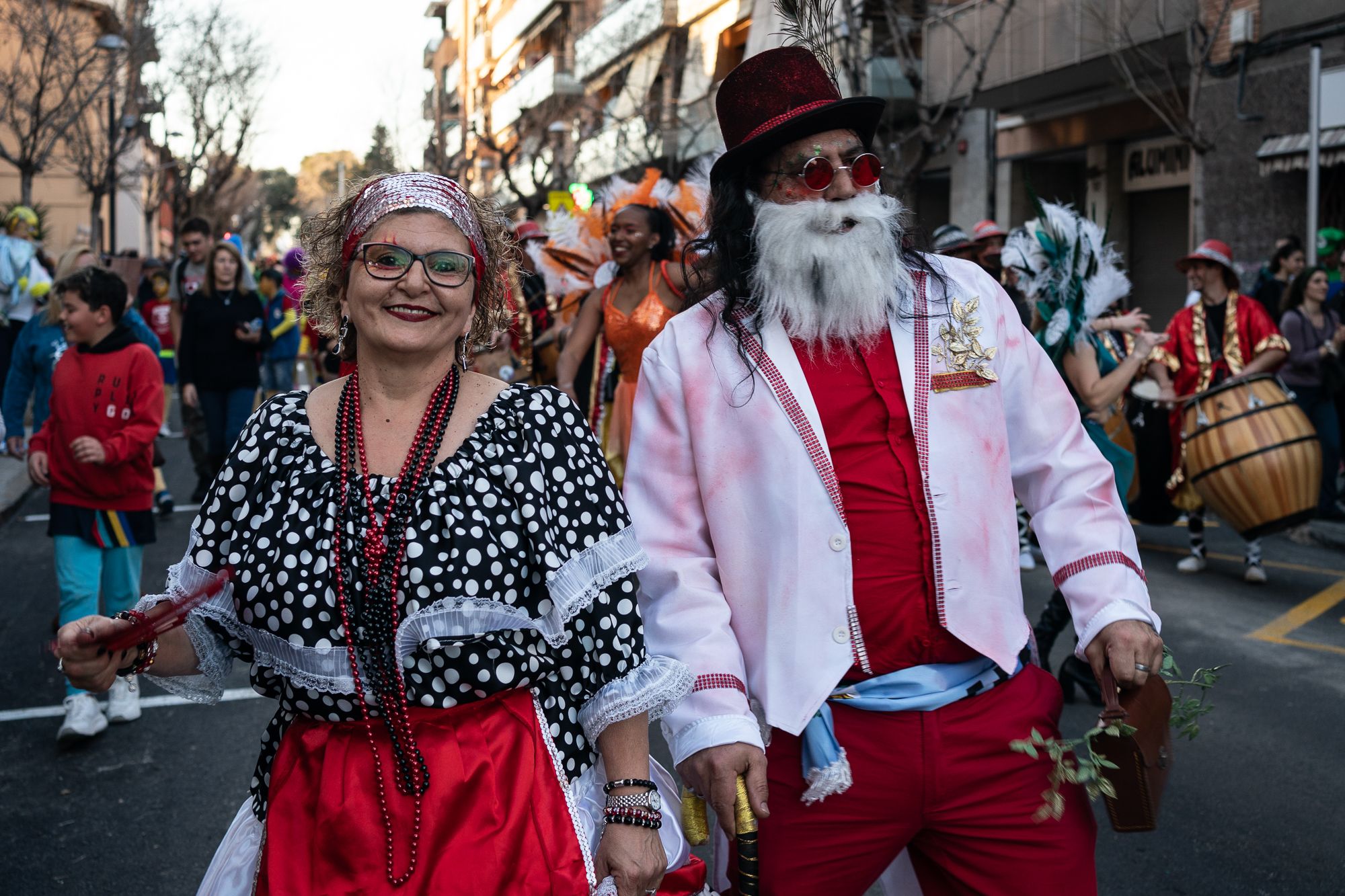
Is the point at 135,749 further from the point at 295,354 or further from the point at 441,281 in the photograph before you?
the point at 295,354

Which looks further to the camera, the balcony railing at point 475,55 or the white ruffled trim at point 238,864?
the balcony railing at point 475,55

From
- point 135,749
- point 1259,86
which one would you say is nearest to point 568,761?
point 135,749

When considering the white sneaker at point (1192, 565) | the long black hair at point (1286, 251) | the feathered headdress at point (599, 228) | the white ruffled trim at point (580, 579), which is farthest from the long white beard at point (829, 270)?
the long black hair at point (1286, 251)

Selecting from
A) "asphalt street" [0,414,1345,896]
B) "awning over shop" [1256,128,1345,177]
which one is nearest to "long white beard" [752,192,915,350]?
"asphalt street" [0,414,1345,896]

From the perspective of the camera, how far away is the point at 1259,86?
1650 cm

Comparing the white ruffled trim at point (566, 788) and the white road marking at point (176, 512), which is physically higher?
the white ruffled trim at point (566, 788)

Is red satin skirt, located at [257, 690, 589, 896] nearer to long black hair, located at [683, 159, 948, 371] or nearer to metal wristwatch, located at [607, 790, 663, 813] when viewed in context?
metal wristwatch, located at [607, 790, 663, 813]

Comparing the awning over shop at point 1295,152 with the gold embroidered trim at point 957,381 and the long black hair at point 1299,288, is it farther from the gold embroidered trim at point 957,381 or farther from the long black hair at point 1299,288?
the gold embroidered trim at point 957,381

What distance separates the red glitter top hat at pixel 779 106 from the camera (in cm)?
264

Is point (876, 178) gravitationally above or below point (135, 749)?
above

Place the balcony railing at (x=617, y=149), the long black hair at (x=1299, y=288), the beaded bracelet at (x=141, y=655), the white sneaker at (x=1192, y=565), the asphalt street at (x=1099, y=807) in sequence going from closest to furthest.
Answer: the beaded bracelet at (x=141, y=655) → the asphalt street at (x=1099, y=807) → the white sneaker at (x=1192, y=565) → the long black hair at (x=1299, y=288) → the balcony railing at (x=617, y=149)

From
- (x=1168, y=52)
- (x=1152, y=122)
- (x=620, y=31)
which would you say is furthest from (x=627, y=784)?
(x=620, y=31)

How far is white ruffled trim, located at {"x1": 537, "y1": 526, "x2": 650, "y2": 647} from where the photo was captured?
2176mm

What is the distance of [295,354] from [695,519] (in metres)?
11.4
